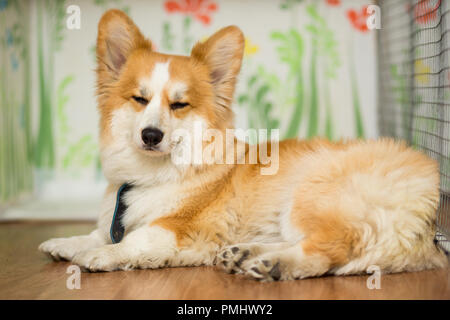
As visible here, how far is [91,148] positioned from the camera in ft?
11.9

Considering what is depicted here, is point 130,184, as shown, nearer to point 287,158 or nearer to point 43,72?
point 287,158

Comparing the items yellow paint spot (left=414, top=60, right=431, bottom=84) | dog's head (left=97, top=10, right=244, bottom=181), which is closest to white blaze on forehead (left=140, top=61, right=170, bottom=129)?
dog's head (left=97, top=10, right=244, bottom=181)

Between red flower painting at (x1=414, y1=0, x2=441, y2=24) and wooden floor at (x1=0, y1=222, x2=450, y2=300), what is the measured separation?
1.23 meters

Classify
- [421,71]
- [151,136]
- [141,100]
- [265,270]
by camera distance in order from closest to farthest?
[265,270] → [151,136] → [141,100] → [421,71]

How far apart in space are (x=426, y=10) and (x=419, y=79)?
0.43 metres

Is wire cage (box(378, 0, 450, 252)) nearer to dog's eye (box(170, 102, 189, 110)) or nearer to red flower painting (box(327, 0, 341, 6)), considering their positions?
red flower painting (box(327, 0, 341, 6))

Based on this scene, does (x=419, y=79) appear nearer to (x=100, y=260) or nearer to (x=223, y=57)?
(x=223, y=57)


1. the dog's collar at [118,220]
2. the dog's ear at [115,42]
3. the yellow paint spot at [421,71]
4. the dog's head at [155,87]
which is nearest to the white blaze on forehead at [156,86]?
the dog's head at [155,87]

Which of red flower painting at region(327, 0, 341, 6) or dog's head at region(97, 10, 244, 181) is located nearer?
dog's head at region(97, 10, 244, 181)

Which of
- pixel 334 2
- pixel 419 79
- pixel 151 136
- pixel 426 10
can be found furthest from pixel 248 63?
pixel 151 136

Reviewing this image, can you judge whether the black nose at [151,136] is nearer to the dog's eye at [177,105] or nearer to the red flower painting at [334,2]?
the dog's eye at [177,105]

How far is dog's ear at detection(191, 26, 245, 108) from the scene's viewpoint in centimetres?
205

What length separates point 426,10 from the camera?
8.00 ft

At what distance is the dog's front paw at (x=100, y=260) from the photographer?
1.72 m
